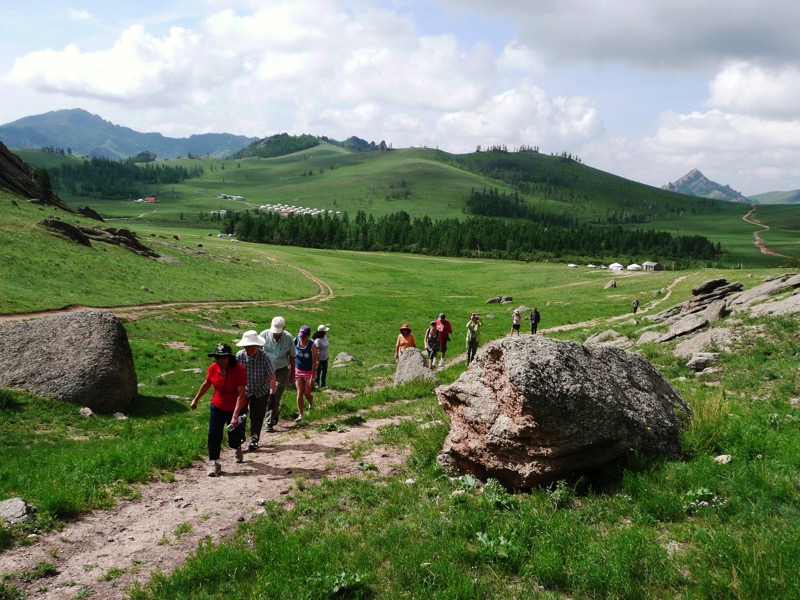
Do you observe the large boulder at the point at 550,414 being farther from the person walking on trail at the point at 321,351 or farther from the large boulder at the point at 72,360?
the large boulder at the point at 72,360

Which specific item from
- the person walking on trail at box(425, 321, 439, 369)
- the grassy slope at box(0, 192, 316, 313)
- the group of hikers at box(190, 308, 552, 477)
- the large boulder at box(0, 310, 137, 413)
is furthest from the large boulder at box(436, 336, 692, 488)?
the grassy slope at box(0, 192, 316, 313)

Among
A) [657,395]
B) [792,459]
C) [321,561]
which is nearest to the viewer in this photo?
[321,561]

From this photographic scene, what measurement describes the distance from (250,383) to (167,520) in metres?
4.52

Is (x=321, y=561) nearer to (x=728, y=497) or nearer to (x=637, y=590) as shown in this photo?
(x=637, y=590)

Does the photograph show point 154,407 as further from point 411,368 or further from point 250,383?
point 411,368

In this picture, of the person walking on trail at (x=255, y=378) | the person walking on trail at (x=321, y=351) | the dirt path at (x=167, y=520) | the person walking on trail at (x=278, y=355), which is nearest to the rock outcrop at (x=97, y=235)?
the person walking on trail at (x=321, y=351)

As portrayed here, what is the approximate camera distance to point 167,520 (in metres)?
A: 8.91

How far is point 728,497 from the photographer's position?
784 centimetres

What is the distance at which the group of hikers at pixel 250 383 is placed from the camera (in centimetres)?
1155

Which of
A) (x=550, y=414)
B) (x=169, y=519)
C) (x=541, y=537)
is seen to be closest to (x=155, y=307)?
(x=169, y=519)

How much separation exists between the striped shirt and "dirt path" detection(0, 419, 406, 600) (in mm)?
1643

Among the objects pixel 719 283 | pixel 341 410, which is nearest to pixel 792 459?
pixel 341 410

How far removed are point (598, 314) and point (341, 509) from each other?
50996 mm

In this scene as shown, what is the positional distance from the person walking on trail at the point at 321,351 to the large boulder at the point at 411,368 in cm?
352
